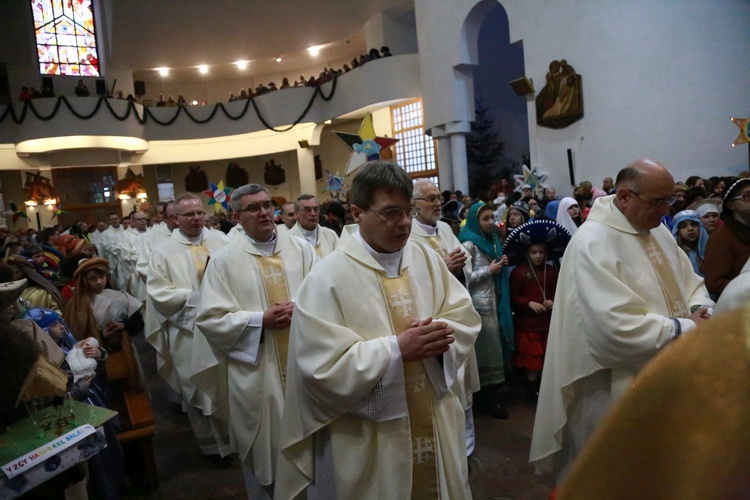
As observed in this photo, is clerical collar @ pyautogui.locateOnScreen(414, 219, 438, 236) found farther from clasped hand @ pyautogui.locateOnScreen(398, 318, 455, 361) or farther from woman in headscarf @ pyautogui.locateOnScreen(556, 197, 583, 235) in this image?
woman in headscarf @ pyautogui.locateOnScreen(556, 197, 583, 235)

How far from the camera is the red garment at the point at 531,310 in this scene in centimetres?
474

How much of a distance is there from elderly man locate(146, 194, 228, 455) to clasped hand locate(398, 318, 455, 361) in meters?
2.76

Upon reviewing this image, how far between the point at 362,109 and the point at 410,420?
1916 cm

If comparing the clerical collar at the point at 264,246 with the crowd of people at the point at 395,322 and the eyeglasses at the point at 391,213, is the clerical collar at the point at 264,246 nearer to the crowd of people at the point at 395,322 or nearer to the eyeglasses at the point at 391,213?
the crowd of people at the point at 395,322

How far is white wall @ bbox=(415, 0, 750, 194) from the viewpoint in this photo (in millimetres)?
11352

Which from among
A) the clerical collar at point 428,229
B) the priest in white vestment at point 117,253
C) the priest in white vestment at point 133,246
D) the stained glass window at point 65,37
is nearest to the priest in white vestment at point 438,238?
the clerical collar at point 428,229

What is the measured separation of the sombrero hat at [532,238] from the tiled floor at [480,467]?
4.56ft

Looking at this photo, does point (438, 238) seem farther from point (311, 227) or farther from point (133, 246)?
point (133, 246)

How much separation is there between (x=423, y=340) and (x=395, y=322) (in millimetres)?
245

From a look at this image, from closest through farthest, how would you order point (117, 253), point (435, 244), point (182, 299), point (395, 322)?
point (395, 322)
point (435, 244)
point (182, 299)
point (117, 253)

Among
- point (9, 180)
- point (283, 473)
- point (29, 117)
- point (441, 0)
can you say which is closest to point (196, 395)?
point (283, 473)

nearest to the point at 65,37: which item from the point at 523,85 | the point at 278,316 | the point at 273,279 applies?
the point at 523,85

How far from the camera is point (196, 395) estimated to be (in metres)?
4.38

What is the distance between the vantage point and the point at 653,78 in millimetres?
11625
